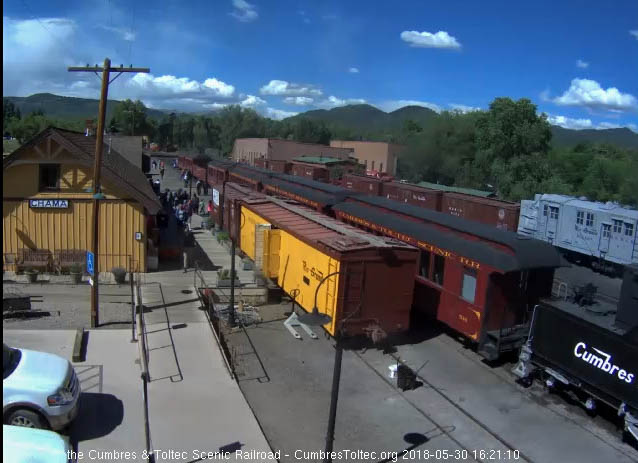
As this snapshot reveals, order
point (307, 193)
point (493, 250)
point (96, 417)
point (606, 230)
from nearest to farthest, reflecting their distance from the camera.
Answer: point (96, 417) → point (493, 250) → point (307, 193) → point (606, 230)

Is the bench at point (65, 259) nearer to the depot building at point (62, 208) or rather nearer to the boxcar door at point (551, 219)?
the depot building at point (62, 208)

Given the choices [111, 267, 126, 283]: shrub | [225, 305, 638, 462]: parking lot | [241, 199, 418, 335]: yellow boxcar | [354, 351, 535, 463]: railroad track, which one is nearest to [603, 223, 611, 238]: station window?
[225, 305, 638, 462]: parking lot

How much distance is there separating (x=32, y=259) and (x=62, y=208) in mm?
2236

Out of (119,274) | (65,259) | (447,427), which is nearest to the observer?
(447,427)

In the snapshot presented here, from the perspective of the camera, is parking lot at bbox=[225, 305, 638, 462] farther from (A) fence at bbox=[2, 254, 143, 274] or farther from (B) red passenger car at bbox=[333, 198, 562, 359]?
(A) fence at bbox=[2, 254, 143, 274]

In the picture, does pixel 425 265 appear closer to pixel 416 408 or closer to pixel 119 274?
pixel 416 408

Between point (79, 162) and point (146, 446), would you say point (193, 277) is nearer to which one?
point (79, 162)

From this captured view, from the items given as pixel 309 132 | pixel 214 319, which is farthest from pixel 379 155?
pixel 214 319

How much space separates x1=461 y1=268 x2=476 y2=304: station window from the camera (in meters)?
13.6

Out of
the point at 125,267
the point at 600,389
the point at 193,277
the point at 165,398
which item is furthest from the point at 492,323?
the point at 125,267

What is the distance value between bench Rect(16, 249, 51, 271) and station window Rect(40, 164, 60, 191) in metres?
2.45

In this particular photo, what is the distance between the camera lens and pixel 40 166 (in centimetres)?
2009

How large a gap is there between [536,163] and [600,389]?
47075 mm

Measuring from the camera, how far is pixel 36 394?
8820 millimetres
